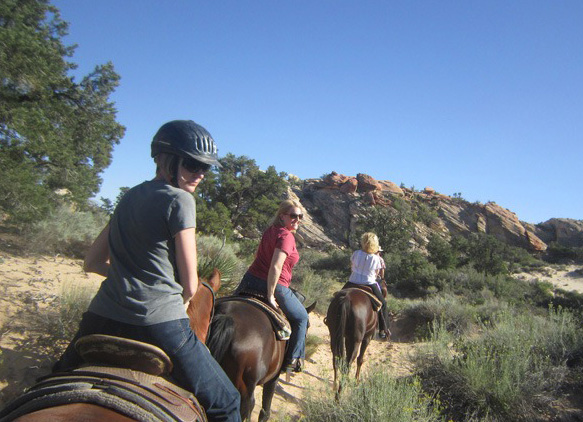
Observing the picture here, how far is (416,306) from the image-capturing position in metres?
12.0

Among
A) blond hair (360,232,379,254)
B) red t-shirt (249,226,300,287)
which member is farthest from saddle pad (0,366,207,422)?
blond hair (360,232,379,254)

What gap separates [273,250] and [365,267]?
9.47 ft

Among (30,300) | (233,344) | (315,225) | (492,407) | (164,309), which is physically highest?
(315,225)

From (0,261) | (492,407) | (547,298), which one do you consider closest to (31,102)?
(0,261)

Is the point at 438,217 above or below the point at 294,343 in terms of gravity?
above

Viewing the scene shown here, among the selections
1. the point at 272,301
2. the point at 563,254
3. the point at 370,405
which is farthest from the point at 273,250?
the point at 563,254

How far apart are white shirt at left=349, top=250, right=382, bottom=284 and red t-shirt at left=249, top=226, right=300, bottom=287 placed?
2541 mm

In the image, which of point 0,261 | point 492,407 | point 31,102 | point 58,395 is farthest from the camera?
point 31,102

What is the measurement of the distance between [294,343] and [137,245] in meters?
2.67

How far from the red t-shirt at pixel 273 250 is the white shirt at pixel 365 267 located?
254 centimetres

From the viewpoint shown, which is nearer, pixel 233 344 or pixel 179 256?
pixel 179 256

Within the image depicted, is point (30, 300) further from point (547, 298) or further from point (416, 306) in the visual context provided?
point (547, 298)

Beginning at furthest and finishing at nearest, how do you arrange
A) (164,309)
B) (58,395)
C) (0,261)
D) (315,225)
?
1. (315,225)
2. (0,261)
3. (164,309)
4. (58,395)

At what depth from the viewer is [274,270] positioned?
3.73 meters
